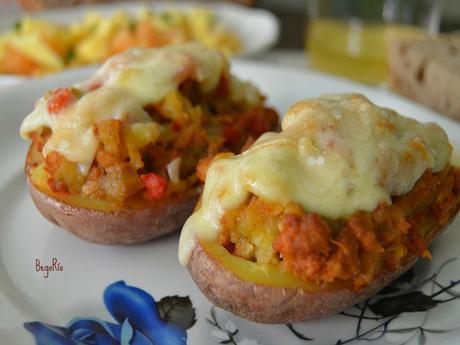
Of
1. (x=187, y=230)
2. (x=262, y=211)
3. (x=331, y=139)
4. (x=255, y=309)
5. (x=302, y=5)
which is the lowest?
(x=302, y=5)

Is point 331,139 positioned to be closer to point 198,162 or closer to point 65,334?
point 198,162

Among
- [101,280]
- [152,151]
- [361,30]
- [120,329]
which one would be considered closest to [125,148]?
[152,151]

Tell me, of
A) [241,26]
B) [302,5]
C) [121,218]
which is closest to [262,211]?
[121,218]

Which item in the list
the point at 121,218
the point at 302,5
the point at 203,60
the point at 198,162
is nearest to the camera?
the point at 121,218

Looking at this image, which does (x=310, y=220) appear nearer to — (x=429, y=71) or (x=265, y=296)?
(x=265, y=296)

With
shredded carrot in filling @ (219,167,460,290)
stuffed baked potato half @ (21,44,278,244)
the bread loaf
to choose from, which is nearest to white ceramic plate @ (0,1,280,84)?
the bread loaf
